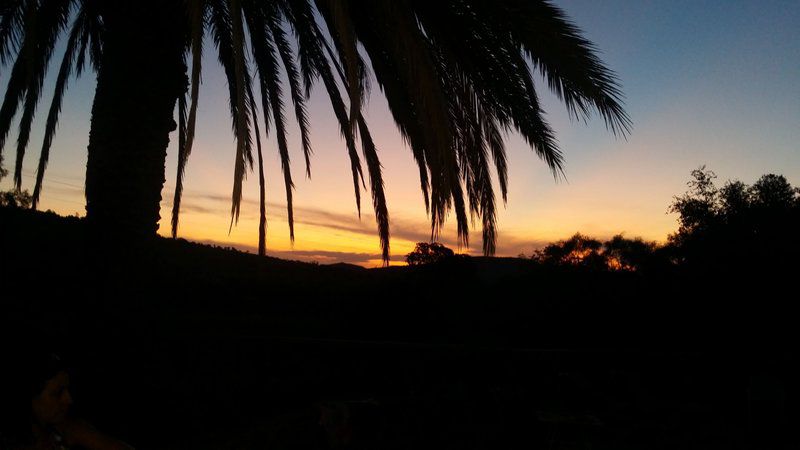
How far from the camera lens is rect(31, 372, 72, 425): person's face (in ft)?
5.66

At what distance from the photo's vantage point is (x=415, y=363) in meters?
5.30

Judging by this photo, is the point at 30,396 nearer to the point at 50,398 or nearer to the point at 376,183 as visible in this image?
the point at 50,398

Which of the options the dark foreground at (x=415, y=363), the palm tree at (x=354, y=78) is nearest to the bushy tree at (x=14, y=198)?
the dark foreground at (x=415, y=363)

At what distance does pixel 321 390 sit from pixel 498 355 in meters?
1.98

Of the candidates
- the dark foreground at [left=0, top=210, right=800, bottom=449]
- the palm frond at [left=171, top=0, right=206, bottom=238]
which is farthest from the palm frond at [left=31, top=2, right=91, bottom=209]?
the palm frond at [left=171, top=0, right=206, bottom=238]

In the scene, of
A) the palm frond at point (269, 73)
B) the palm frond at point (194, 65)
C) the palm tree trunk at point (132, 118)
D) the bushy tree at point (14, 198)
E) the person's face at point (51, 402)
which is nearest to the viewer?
Answer: the person's face at point (51, 402)

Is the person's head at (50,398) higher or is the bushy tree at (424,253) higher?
the bushy tree at (424,253)

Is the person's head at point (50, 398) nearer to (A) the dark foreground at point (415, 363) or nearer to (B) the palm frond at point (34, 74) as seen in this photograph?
(A) the dark foreground at point (415, 363)

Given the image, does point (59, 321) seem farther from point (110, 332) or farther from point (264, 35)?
point (264, 35)

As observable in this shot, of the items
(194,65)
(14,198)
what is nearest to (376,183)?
(194,65)

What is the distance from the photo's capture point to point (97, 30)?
20.7ft

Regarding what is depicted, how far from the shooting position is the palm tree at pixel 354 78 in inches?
117

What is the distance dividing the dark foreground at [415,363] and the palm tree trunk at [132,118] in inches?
10.9

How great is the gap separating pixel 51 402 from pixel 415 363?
3900 mm
